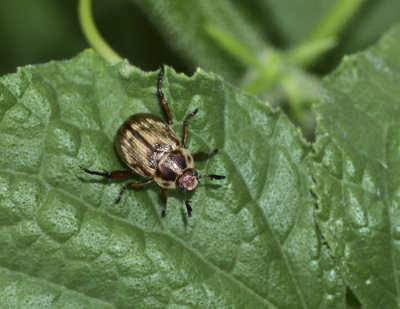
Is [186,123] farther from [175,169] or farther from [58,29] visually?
[58,29]

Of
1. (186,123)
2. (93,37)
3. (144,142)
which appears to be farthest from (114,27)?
(186,123)

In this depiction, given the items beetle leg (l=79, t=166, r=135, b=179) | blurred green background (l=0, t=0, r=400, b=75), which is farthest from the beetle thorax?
blurred green background (l=0, t=0, r=400, b=75)

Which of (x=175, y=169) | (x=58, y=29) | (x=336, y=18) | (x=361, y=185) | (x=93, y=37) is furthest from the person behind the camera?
(x=58, y=29)

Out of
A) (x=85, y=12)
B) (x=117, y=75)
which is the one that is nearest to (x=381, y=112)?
(x=117, y=75)

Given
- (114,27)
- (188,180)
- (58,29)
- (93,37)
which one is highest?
(114,27)

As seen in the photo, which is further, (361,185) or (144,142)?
(144,142)

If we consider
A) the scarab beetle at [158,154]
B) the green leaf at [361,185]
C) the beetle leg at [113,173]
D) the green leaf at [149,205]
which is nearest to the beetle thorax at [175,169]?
the scarab beetle at [158,154]

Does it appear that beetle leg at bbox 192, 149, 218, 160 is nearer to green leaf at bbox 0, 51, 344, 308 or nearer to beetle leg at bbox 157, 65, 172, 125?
green leaf at bbox 0, 51, 344, 308
